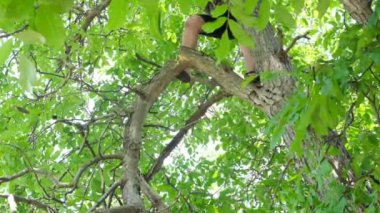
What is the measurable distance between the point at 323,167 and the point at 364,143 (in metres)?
0.28

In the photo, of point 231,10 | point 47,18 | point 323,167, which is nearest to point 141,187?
point 323,167

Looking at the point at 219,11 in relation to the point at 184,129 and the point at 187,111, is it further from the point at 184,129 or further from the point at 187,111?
the point at 187,111

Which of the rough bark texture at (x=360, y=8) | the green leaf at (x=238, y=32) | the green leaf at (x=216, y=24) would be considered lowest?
the green leaf at (x=238, y=32)

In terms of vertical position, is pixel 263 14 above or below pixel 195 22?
→ below

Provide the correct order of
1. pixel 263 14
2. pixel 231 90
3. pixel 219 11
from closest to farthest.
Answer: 1. pixel 263 14
2. pixel 219 11
3. pixel 231 90

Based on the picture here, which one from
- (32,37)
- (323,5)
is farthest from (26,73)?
(323,5)

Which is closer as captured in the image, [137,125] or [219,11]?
[219,11]

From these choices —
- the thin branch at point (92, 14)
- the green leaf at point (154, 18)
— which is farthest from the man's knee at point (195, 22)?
the green leaf at point (154, 18)

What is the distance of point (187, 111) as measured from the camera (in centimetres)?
534

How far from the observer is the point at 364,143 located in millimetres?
2289

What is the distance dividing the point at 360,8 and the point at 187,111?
10.4 feet

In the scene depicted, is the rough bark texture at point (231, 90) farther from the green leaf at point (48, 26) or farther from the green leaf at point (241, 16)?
the green leaf at point (48, 26)

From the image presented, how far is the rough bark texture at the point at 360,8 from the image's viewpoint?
2.28 metres

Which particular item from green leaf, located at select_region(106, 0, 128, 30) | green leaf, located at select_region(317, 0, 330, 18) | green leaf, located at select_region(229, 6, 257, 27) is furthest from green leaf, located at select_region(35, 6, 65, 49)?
green leaf, located at select_region(317, 0, 330, 18)
